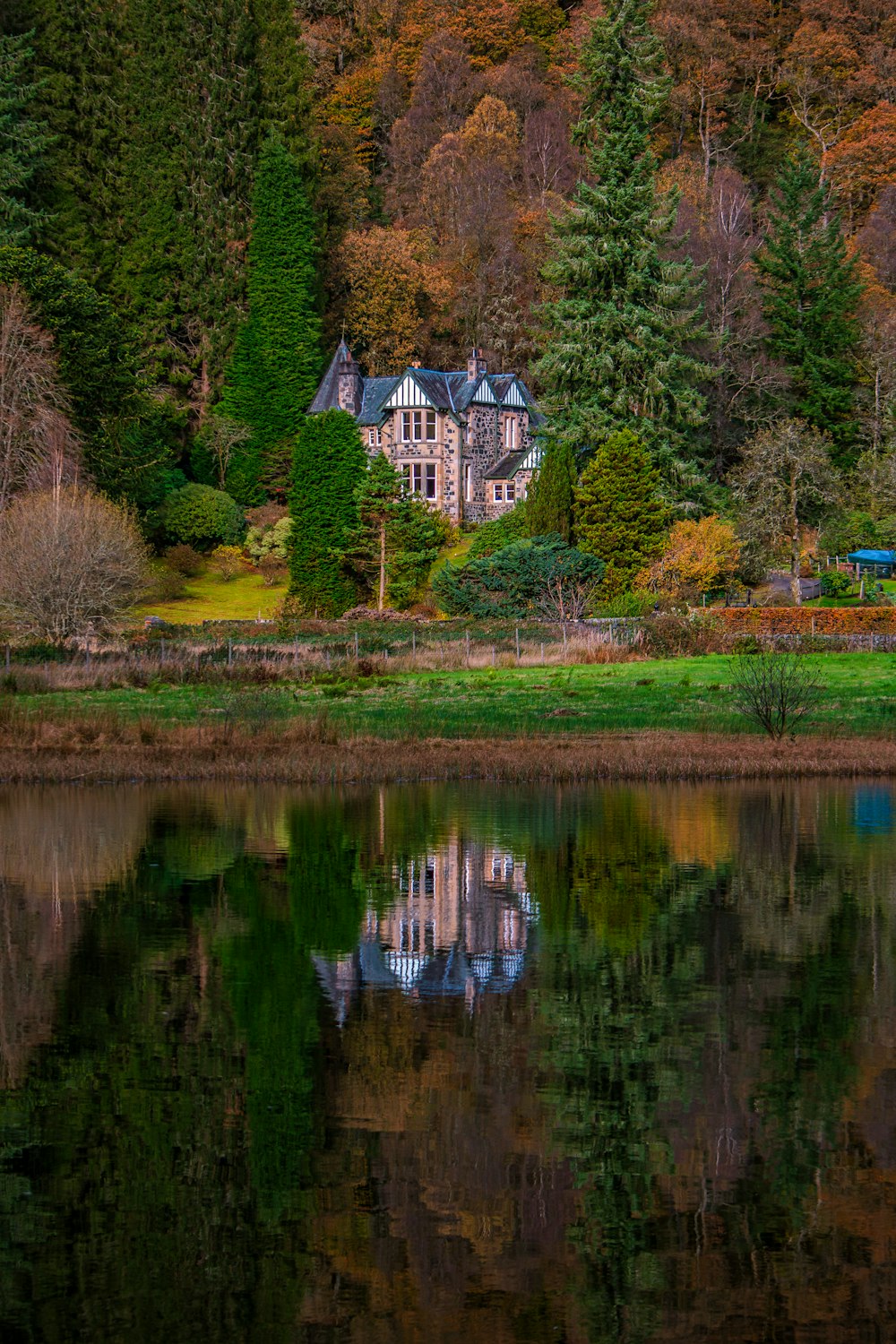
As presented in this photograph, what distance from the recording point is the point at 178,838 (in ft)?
80.9

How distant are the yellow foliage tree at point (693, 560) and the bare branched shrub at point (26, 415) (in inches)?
865

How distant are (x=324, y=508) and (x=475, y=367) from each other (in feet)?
64.4

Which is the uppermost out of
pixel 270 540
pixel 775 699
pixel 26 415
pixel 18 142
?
pixel 18 142

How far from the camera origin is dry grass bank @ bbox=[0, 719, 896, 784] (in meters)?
31.3

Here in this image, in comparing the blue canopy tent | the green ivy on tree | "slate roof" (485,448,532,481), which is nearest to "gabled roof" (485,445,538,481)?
"slate roof" (485,448,532,481)

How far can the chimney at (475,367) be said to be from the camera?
88.6 metres

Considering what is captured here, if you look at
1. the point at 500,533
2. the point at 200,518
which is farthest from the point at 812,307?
the point at 200,518

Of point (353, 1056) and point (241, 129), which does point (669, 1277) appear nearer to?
point (353, 1056)

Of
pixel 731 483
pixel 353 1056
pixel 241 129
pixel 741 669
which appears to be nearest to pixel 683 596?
pixel 731 483

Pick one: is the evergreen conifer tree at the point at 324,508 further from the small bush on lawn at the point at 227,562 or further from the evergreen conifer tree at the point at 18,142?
the evergreen conifer tree at the point at 18,142

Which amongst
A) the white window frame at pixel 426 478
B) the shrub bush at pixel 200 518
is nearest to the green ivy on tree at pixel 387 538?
the shrub bush at pixel 200 518

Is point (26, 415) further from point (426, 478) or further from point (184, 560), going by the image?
point (426, 478)

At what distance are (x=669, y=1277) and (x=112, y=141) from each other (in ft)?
279

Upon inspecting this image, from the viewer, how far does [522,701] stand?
40812mm
